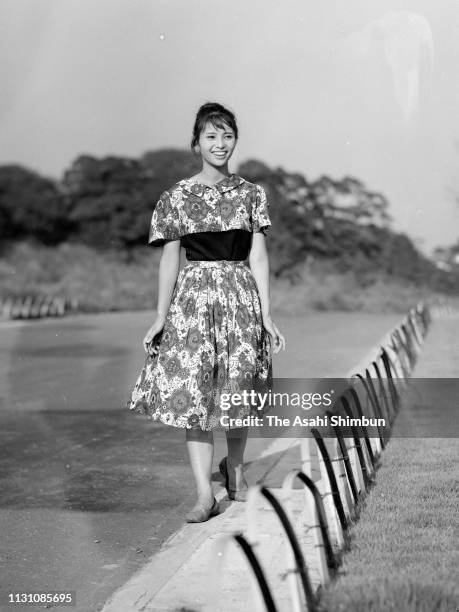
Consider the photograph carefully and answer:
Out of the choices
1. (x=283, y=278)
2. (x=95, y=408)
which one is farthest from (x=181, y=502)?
(x=283, y=278)

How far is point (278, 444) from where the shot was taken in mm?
7266

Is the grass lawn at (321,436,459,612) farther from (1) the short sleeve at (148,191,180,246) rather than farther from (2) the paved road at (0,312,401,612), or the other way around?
(1) the short sleeve at (148,191,180,246)

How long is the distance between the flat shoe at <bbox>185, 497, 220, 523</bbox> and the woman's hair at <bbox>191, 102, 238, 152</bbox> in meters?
1.74

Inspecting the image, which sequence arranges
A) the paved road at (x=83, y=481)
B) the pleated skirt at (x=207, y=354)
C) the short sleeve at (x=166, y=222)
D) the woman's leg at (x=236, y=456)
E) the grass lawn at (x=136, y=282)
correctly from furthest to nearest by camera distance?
the grass lawn at (x=136, y=282), the woman's leg at (x=236, y=456), the short sleeve at (x=166, y=222), the pleated skirt at (x=207, y=354), the paved road at (x=83, y=481)

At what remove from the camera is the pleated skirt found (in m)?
4.75

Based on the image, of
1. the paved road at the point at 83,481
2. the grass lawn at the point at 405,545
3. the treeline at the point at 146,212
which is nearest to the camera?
the grass lawn at the point at 405,545

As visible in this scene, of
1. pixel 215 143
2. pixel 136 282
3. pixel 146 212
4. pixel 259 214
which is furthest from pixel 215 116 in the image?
pixel 146 212

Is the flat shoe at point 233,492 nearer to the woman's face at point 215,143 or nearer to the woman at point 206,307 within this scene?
the woman at point 206,307

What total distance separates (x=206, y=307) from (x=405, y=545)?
4.78 ft

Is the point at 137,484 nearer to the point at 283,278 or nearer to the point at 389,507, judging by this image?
the point at 389,507

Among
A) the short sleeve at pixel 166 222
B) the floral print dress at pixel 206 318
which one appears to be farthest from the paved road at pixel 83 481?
the short sleeve at pixel 166 222

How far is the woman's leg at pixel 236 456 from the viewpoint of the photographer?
5.03 meters

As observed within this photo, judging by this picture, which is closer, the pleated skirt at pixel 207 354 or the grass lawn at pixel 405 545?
the grass lawn at pixel 405 545

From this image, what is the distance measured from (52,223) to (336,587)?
2452 inches
